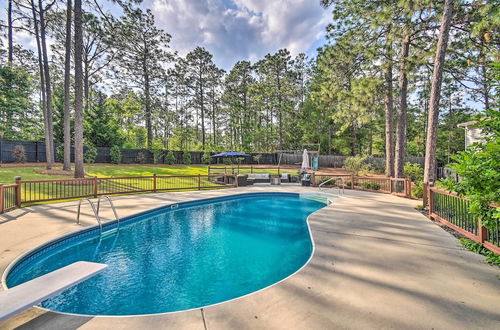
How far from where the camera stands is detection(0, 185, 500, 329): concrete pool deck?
201 centimetres

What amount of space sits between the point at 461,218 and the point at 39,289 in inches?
259

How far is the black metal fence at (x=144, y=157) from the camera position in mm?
13567

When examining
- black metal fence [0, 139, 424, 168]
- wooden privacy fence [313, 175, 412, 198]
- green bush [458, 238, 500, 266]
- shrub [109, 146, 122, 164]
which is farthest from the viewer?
shrub [109, 146, 122, 164]

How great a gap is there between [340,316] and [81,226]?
5494mm

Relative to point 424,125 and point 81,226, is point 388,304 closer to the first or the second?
point 81,226

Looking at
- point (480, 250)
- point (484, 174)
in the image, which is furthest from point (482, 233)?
point (484, 174)

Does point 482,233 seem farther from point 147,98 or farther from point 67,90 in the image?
point 147,98

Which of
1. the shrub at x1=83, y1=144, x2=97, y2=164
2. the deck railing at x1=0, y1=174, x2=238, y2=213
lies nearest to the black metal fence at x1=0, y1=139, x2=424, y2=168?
the shrub at x1=83, y1=144, x2=97, y2=164

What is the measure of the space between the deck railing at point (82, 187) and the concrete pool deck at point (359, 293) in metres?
2.61

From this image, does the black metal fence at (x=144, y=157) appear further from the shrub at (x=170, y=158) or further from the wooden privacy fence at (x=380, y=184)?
the wooden privacy fence at (x=380, y=184)

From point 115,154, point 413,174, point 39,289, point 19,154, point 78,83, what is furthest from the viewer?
point 115,154

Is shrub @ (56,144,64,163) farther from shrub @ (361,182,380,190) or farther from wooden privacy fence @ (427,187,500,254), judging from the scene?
wooden privacy fence @ (427,187,500,254)

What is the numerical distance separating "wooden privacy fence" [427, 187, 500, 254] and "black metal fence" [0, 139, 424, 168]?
10.7 meters

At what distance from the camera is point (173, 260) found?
4301 mm
